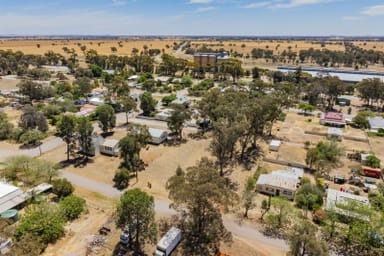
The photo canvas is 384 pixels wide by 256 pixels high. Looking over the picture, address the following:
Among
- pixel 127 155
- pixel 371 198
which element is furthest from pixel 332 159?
pixel 127 155

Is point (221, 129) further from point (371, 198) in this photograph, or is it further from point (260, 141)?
point (371, 198)

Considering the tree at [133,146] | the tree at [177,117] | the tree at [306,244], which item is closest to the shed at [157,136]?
the tree at [177,117]

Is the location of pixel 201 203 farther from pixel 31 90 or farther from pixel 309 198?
pixel 31 90

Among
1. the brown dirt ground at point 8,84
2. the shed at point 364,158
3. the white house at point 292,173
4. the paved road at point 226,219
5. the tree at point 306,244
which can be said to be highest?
the brown dirt ground at point 8,84

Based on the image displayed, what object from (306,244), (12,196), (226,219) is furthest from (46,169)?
(306,244)

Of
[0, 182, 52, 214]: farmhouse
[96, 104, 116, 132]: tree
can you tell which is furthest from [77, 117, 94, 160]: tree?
[0, 182, 52, 214]: farmhouse

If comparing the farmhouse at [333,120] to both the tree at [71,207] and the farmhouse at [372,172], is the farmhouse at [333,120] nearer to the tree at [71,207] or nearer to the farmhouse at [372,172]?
the farmhouse at [372,172]

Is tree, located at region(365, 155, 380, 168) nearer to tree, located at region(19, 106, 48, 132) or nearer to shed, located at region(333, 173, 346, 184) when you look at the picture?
shed, located at region(333, 173, 346, 184)
